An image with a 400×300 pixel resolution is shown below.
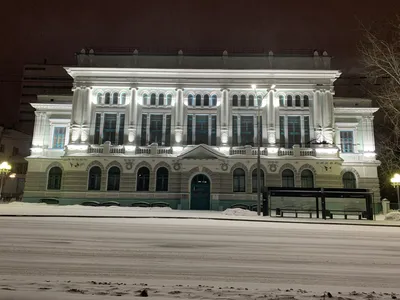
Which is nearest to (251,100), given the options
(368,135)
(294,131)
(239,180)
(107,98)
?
(294,131)

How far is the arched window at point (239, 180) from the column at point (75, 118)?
745 inches

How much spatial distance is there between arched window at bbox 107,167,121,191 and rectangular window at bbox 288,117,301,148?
67.1ft

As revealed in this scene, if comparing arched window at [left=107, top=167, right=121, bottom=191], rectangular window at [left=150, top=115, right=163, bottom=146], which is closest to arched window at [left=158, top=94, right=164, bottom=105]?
rectangular window at [left=150, top=115, right=163, bottom=146]

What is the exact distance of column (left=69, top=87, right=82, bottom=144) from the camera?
3750 centimetres

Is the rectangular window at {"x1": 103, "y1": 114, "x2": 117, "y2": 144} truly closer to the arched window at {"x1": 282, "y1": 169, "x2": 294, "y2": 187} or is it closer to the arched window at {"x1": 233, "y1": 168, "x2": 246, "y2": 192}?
the arched window at {"x1": 233, "y1": 168, "x2": 246, "y2": 192}

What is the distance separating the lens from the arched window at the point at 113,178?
36844 millimetres

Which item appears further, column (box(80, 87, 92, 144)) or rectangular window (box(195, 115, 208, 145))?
rectangular window (box(195, 115, 208, 145))

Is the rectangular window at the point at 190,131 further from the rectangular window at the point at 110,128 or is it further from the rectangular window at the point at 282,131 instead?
the rectangular window at the point at 282,131

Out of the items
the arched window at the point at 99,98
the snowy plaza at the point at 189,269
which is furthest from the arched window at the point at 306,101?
the snowy plaza at the point at 189,269

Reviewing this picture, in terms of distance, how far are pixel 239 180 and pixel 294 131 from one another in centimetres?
900

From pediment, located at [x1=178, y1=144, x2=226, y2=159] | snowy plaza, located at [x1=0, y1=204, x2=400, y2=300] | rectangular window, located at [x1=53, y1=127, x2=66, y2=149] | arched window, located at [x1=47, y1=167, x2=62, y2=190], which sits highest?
rectangular window, located at [x1=53, y1=127, x2=66, y2=149]

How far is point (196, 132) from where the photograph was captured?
3822 centimetres

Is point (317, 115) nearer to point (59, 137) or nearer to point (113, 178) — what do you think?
point (113, 178)

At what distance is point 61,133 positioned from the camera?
40375 mm
